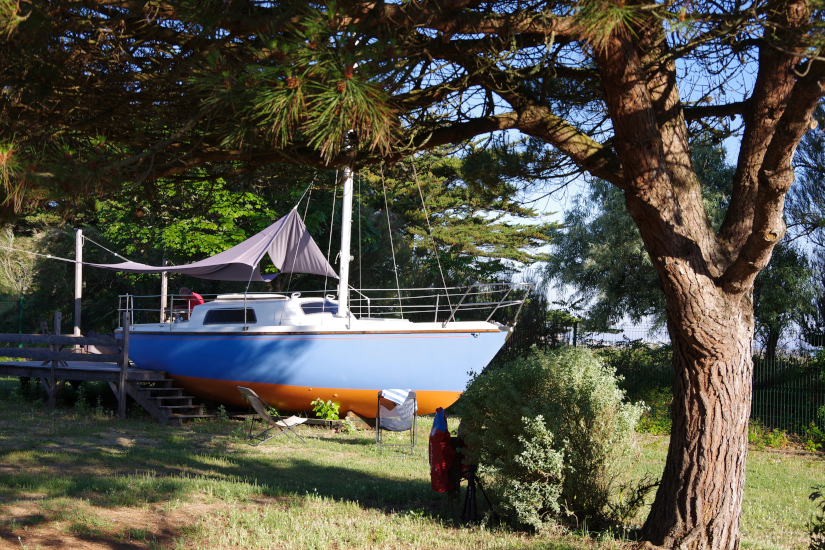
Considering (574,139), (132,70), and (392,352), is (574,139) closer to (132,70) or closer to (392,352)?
(132,70)

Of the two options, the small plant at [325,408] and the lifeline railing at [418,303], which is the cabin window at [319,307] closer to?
the lifeline railing at [418,303]

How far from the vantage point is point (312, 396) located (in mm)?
13289

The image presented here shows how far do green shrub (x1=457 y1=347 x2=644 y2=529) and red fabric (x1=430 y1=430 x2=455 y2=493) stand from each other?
Result: 0.99 ft

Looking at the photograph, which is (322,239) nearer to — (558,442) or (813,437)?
(813,437)

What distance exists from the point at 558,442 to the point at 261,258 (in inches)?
360

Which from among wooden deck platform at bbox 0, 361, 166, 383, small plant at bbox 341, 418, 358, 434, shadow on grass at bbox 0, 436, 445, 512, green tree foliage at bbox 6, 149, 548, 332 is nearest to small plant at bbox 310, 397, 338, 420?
small plant at bbox 341, 418, 358, 434

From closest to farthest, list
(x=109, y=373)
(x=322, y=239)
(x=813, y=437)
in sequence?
(x=813, y=437)
(x=109, y=373)
(x=322, y=239)

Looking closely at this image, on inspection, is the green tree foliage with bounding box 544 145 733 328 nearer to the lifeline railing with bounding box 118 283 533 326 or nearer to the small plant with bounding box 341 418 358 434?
the lifeline railing with bounding box 118 283 533 326

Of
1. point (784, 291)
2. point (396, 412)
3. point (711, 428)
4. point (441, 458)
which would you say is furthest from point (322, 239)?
point (711, 428)

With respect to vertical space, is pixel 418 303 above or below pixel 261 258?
below

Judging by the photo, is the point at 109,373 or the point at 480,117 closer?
the point at 480,117

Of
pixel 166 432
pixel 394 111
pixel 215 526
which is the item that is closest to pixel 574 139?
pixel 394 111

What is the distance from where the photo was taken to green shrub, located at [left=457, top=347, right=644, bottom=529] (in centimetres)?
564

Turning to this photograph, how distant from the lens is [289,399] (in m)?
13.5
